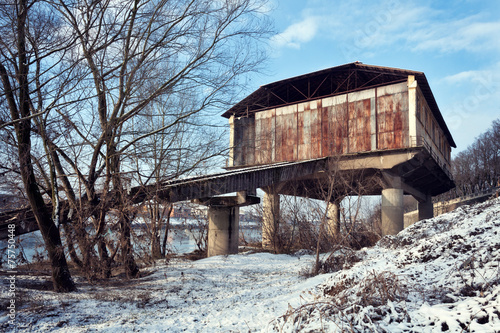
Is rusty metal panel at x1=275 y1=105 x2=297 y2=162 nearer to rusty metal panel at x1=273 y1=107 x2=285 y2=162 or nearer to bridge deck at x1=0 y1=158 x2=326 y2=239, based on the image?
rusty metal panel at x1=273 y1=107 x2=285 y2=162

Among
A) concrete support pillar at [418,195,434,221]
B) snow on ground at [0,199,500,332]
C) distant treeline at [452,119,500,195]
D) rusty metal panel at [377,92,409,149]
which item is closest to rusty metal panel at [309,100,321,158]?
rusty metal panel at [377,92,409,149]

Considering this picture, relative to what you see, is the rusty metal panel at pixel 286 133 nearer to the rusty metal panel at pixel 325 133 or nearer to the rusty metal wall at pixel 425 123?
the rusty metal panel at pixel 325 133

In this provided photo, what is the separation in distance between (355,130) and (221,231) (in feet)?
33.0

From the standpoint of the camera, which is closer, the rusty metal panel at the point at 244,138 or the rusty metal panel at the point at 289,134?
the rusty metal panel at the point at 289,134

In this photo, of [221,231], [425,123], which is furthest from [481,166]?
[221,231]

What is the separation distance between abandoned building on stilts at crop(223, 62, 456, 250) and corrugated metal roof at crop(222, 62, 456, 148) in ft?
0.19

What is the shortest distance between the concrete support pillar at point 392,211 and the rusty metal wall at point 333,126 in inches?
119

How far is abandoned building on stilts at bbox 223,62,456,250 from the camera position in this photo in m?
18.1

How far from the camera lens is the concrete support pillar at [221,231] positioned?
53.6ft

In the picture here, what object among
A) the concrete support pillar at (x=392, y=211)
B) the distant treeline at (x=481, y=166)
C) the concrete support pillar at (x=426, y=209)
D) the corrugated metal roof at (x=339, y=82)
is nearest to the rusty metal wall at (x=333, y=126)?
the corrugated metal roof at (x=339, y=82)

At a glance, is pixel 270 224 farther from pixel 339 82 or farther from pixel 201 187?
pixel 339 82

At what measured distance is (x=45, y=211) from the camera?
304 inches

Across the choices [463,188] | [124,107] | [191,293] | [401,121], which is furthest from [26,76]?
[463,188]

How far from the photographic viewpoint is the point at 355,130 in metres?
19.5
